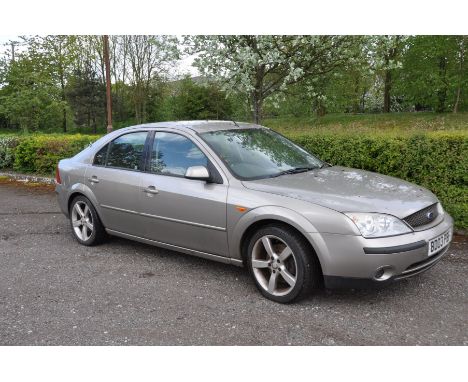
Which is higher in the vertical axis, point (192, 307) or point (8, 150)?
point (8, 150)

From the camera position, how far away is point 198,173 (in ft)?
14.4

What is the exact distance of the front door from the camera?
4.40m

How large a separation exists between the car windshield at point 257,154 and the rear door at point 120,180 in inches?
37.4

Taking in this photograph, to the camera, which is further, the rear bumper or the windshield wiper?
the rear bumper

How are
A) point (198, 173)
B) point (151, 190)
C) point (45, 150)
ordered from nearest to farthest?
1. point (198, 173)
2. point (151, 190)
3. point (45, 150)

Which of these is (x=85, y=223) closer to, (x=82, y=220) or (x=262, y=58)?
(x=82, y=220)

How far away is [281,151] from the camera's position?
5.10 metres

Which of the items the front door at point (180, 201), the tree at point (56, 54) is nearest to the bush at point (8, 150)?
the front door at point (180, 201)

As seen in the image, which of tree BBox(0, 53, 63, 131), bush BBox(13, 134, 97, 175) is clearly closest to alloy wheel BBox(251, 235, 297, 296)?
bush BBox(13, 134, 97, 175)

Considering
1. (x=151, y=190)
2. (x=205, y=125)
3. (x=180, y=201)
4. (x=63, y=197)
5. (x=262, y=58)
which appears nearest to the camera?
(x=180, y=201)

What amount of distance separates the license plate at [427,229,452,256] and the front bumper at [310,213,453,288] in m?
0.07

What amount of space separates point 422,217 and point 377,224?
1.73ft

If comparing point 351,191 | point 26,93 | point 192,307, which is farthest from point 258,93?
point 26,93

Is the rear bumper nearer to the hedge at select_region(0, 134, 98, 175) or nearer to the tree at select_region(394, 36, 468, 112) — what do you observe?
the hedge at select_region(0, 134, 98, 175)
